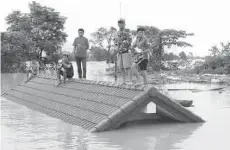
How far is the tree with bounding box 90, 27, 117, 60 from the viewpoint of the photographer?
99.5ft

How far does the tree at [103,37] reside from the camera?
99.5 feet

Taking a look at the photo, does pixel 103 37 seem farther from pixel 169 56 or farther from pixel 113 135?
pixel 113 135

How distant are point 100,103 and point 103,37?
2291 cm

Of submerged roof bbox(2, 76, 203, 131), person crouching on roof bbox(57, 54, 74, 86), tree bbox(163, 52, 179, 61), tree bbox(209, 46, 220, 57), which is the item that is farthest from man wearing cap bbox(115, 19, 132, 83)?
tree bbox(163, 52, 179, 61)

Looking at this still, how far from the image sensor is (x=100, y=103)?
824cm

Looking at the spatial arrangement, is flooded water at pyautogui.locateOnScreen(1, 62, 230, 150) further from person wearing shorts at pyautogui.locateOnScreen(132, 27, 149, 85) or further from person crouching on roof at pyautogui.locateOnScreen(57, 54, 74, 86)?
person crouching on roof at pyautogui.locateOnScreen(57, 54, 74, 86)

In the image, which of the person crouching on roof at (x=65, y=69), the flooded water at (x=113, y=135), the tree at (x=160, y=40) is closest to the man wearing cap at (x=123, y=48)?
the flooded water at (x=113, y=135)

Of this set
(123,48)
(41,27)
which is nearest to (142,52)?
(123,48)

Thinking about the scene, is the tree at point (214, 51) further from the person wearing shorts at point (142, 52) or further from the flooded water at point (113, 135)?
the person wearing shorts at point (142, 52)

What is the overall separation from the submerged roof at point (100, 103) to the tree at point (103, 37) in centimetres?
1938

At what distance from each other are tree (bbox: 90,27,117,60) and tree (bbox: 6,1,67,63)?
2.52 m

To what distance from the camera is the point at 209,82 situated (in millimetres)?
19109

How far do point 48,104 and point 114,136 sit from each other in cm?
368

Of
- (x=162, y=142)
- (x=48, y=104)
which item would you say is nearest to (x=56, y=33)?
(x=48, y=104)
